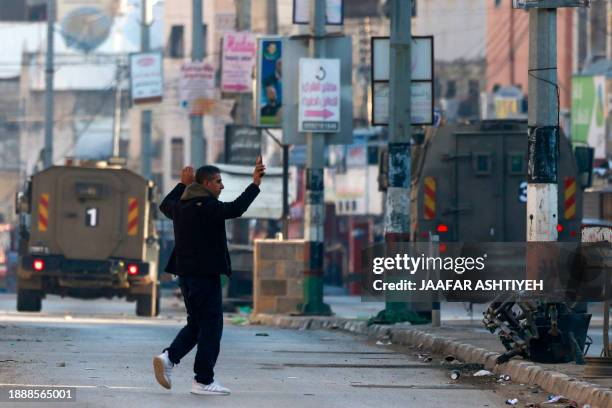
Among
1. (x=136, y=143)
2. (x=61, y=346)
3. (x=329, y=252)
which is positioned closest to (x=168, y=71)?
(x=136, y=143)

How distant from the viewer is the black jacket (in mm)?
13148

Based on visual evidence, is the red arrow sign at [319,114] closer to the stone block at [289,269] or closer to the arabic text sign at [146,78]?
the stone block at [289,269]

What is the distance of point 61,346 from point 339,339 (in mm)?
5281

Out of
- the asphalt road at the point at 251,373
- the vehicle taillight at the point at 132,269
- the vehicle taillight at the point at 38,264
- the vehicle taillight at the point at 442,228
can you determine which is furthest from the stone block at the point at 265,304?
the asphalt road at the point at 251,373

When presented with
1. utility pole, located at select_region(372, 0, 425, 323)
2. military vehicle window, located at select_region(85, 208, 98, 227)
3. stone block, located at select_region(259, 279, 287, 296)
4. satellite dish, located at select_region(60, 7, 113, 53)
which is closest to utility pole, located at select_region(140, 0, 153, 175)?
military vehicle window, located at select_region(85, 208, 98, 227)

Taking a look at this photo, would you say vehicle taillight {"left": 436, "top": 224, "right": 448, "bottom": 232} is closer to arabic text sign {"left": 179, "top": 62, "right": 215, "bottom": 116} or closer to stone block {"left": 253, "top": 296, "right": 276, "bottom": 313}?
stone block {"left": 253, "top": 296, "right": 276, "bottom": 313}

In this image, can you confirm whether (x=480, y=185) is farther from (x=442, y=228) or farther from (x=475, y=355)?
(x=475, y=355)

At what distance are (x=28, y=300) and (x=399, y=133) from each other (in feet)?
34.3

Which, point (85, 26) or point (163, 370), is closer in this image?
point (163, 370)

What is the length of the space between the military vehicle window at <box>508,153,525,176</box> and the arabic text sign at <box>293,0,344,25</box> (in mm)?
4290

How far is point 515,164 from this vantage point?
1121 inches

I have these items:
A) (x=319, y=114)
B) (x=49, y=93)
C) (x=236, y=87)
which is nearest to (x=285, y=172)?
(x=236, y=87)

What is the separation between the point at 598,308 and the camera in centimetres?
4294

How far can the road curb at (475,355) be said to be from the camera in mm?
13043
